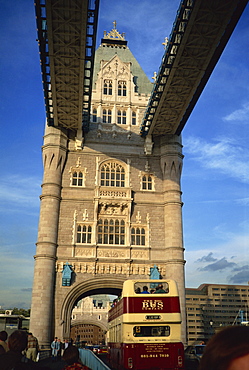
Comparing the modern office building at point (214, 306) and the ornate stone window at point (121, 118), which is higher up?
the ornate stone window at point (121, 118)

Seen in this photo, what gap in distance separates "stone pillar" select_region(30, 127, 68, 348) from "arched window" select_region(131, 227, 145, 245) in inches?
266

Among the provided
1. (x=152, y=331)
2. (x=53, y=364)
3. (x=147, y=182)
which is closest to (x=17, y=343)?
(x=152, y=331)

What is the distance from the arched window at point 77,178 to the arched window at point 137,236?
21.4 ft

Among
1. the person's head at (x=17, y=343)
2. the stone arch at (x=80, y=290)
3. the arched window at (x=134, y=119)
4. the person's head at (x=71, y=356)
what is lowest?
the person's head at (x=71, y=356)

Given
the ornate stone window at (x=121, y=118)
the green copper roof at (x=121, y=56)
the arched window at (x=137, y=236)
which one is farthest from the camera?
the green copper roof at (x=121, y=56)

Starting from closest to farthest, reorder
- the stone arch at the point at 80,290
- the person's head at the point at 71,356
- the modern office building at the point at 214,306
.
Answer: the person's head at the point at 71,356 → the stone arch at the point at 80,290 → the modern office building at the point at 214,306

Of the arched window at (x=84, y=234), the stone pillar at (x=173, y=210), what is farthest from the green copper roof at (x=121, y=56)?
the arched window at (x=84, y=234)

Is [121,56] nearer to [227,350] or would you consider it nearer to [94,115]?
[94,115]

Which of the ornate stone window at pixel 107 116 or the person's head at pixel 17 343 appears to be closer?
the person's head at pixel 17 343

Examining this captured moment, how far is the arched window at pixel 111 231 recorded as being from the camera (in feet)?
115

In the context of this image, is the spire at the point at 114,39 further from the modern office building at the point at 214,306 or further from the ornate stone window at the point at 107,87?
the modern office building at the point at 214,306

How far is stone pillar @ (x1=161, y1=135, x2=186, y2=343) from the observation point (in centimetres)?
3394

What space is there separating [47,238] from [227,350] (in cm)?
3249

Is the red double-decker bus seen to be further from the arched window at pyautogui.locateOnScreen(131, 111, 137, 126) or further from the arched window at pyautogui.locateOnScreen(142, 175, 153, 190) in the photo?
the arched window at pyautogui.locateOnScreen(131, 111, 137, 126)
